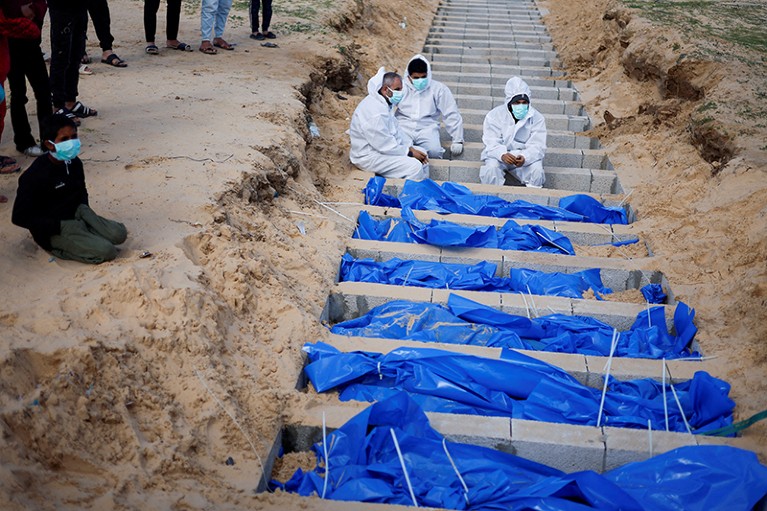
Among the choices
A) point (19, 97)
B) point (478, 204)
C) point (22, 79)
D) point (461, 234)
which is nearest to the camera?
point (19, 97)

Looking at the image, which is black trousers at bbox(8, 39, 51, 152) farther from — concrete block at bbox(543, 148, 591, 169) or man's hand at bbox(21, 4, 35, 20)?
concrete block at bbox(543, 148, 591, 169)

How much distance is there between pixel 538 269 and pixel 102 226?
3.52 m

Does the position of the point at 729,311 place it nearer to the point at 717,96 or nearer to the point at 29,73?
the point at 717,96

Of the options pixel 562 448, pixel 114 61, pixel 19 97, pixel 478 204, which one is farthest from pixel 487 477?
pixel 114 61

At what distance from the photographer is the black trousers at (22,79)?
229 inches

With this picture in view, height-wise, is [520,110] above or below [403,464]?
above

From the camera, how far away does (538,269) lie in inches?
253

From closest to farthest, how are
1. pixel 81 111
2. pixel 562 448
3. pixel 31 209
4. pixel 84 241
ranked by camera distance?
pixel 562 448 → pixel 31 209 → pixel 84 241 → pixel 81 111

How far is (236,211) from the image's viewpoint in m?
5.87

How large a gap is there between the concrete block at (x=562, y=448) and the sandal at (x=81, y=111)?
191 inches

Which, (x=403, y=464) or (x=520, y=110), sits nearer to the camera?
(x=403, y=464)

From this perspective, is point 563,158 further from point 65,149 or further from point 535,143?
point 65,149

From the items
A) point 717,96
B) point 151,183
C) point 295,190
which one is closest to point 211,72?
point 295,190

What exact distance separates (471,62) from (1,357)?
9882mm
